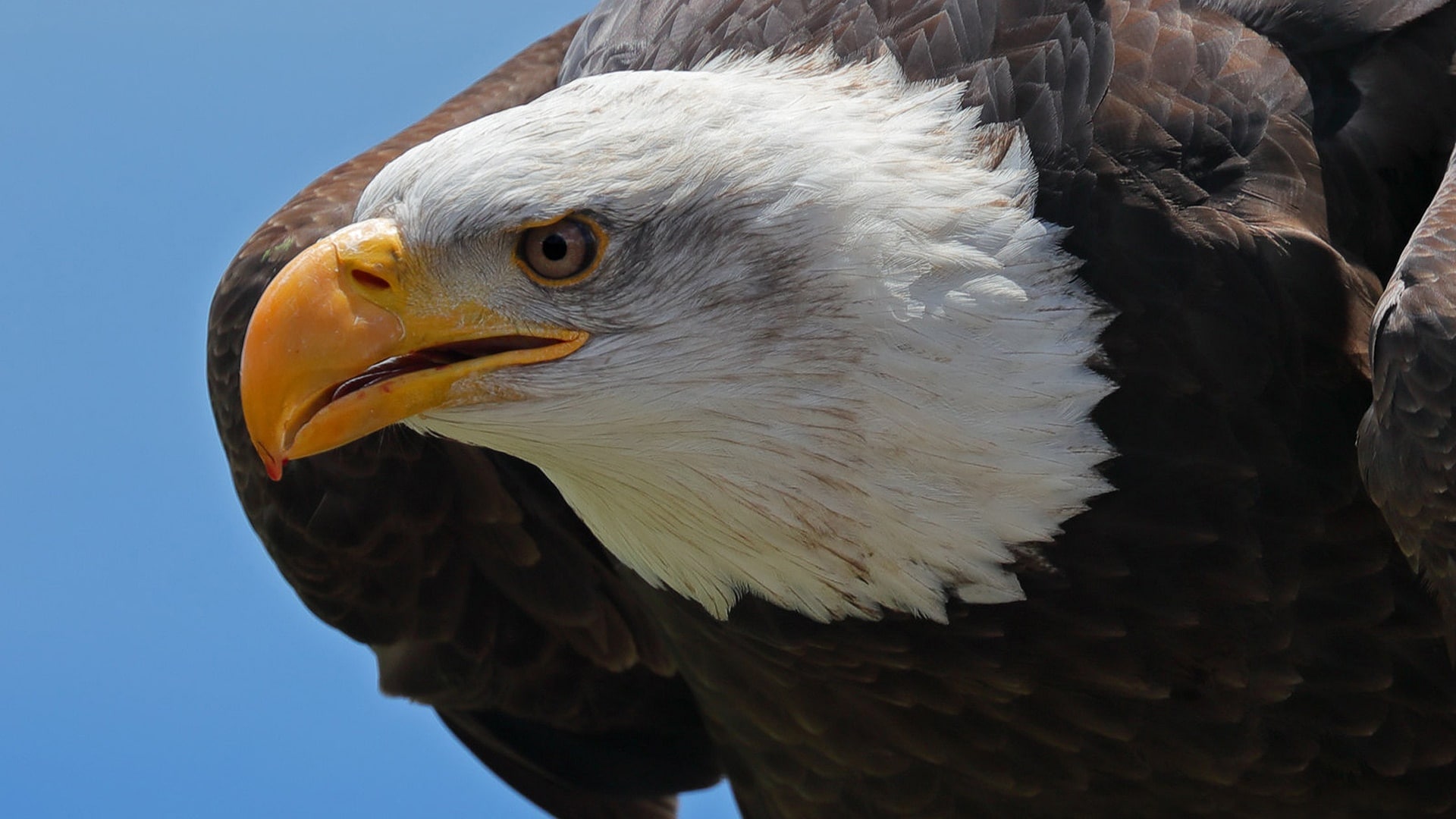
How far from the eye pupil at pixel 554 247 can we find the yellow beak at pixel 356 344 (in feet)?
0.32

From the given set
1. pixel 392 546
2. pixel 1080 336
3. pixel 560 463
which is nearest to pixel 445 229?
pixel 560 463

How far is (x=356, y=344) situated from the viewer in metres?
2.22

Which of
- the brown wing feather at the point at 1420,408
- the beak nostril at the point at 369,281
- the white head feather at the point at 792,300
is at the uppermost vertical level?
the beak nostril at the point at 369,281

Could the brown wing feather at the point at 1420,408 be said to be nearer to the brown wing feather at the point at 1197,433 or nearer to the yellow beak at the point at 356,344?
the brown wing feather at the point at 1197,433

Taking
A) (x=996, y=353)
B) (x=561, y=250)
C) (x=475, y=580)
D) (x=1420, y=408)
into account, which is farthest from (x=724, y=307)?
(x=475, y=580)

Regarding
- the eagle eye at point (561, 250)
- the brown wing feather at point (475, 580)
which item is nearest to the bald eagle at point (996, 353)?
the eagle eye at point (561, 250)

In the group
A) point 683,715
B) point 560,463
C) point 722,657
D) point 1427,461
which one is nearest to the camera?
point 1427,461

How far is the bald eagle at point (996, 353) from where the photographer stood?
2.26 meters

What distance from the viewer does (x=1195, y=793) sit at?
284 cm

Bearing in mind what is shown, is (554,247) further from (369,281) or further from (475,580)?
(475,580)

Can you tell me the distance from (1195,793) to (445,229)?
5.00ft

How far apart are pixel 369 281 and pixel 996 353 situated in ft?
2.68

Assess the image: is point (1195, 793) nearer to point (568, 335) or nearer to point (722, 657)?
point (722, 657)

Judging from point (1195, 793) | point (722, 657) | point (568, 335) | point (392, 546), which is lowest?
point (1195, 793)
